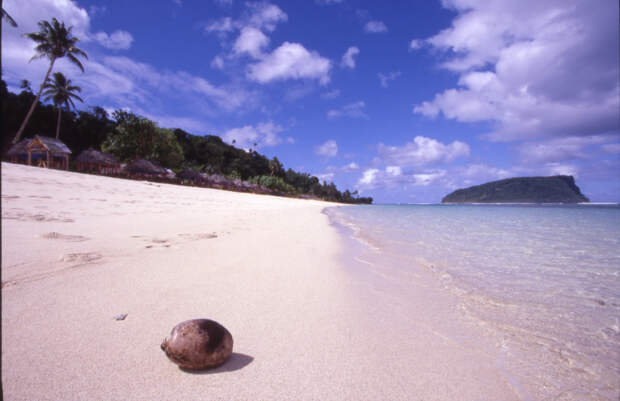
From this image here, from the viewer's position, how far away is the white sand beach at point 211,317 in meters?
2.02

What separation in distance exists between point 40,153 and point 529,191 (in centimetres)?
16821

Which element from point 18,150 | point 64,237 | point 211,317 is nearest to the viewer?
point 211,317

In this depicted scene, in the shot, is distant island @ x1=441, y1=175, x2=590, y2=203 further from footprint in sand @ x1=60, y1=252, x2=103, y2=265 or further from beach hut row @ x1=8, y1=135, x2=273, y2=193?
footprint in sand @ x1=60, y1=252, x2=103, y2=265

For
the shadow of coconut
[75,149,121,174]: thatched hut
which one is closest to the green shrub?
[75,149,121,174]: thatched hut

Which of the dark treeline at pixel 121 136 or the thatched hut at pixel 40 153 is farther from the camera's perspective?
the dark treeline at pixel 121 136

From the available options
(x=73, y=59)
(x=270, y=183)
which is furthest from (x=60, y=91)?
(x=270, y=183)

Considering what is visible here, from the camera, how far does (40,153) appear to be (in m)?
24.4

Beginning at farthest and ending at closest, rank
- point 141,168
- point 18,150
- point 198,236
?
1. point 141,168
2. point 18,150
3. point 198,236

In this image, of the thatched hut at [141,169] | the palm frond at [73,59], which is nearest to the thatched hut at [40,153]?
the thatched hut at [141,169]

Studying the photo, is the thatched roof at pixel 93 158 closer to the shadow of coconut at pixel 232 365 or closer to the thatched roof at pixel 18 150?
the thatched roof at pixel 18 150

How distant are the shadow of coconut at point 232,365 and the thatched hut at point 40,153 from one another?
2725 centimetres

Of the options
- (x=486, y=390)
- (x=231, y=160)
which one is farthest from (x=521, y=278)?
(x=231, y=160)

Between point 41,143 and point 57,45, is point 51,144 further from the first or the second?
point 57,45

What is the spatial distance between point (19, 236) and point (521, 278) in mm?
6455
